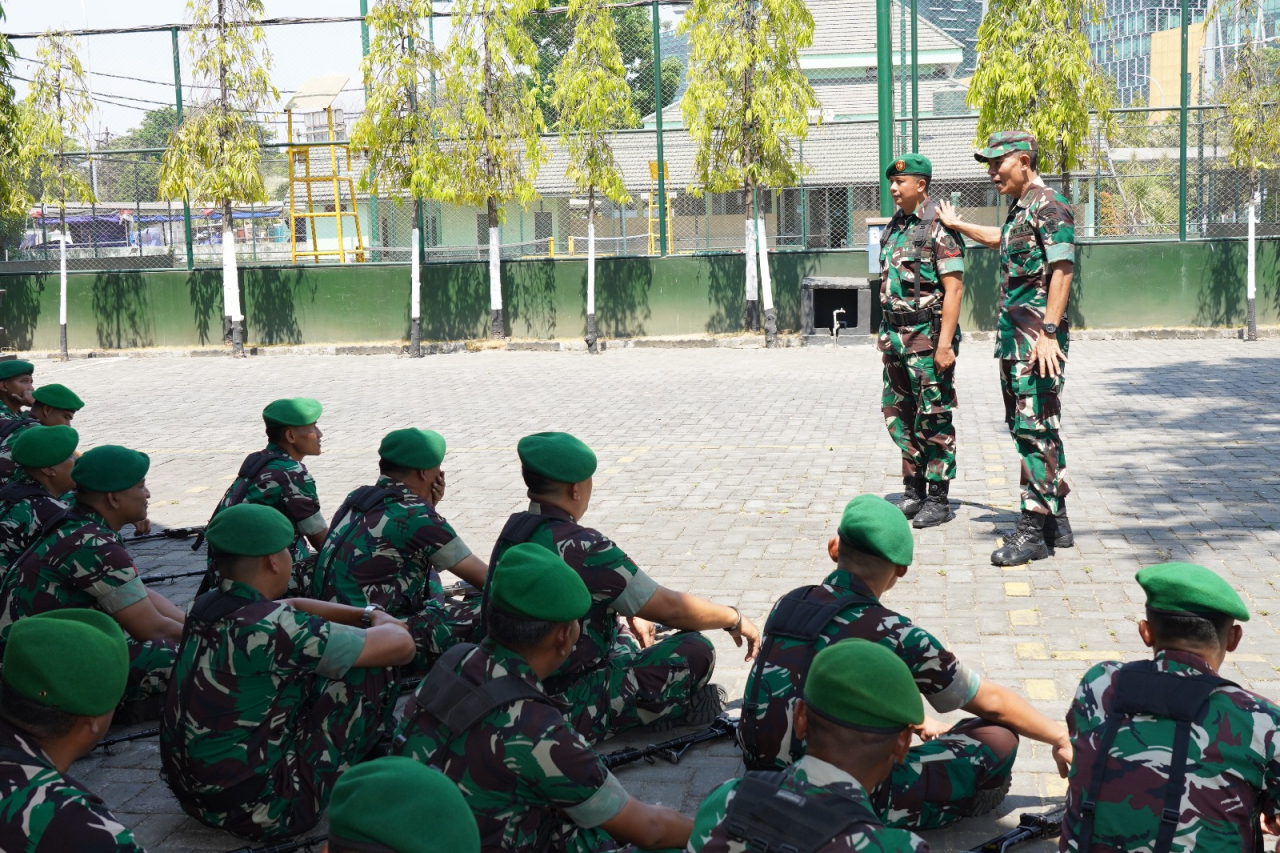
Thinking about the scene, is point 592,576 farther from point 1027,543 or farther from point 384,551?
point 1027,543

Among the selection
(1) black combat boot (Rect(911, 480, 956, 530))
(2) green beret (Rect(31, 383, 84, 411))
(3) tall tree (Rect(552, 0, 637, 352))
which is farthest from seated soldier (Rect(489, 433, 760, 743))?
(3) tall tree (Rect(552, 0, 637, 352))

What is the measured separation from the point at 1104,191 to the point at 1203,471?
440 inches

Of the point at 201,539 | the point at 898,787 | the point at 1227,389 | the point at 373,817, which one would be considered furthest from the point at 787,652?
the point at 1227,389

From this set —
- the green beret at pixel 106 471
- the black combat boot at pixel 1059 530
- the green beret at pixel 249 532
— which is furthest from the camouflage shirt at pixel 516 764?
the black combat boot at pixel 1059 530

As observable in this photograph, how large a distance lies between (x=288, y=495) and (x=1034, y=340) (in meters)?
4.01

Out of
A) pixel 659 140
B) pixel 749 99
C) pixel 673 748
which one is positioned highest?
pixel 749 99

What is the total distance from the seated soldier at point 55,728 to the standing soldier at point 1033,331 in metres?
5.21

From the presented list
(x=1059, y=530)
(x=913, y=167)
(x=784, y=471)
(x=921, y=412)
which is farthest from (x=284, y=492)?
(x=784, y=471)

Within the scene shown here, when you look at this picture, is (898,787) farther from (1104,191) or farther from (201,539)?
(1104,191)

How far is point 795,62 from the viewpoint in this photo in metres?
19.0

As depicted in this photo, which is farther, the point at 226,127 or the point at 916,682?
the point at 226,127

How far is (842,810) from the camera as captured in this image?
2.58 metres

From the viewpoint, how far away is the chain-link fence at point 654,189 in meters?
19.1

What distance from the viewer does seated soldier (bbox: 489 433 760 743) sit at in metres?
4.45
